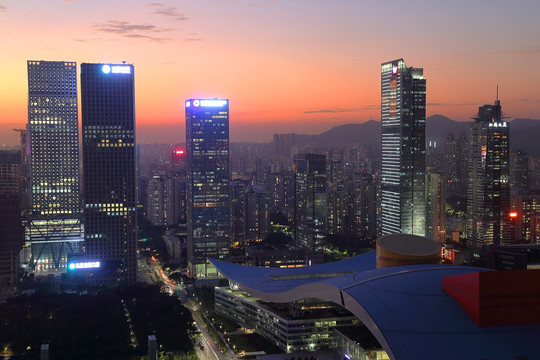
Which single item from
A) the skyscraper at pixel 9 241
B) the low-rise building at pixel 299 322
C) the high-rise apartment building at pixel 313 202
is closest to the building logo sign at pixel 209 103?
the high-rise apartment building at pixel 313 202

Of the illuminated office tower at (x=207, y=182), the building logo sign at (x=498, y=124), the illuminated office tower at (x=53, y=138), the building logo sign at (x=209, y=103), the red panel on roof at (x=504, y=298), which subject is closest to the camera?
the red panel on roof at (x=504, y=298)

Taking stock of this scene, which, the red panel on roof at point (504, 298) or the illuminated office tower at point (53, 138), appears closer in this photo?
the red panel on roof at point (504, 298)

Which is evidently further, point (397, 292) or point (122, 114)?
point (122, 114)

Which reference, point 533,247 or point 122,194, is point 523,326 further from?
point 122,194

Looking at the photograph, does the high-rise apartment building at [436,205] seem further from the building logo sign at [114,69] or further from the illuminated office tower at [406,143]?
the building logo sign at [114,69]

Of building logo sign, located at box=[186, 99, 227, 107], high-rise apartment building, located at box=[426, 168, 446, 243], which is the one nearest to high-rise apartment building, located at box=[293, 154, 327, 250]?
high-rise apartment building, located at box=[426, 168, 446, 243]

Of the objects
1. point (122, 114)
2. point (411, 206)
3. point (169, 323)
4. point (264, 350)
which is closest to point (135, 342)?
point (169, 323)
